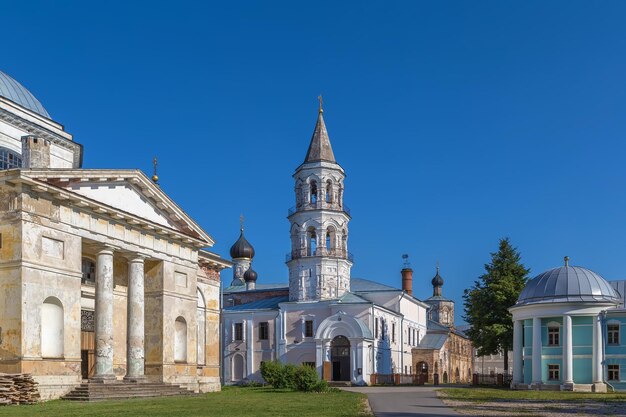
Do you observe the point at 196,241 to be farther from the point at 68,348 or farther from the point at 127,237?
the point at 68,348

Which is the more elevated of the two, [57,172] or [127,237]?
[57,172]

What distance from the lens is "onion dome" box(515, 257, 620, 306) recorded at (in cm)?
4047

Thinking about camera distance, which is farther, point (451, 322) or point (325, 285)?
point (451, 322)

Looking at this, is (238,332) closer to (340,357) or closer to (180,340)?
(340,357)

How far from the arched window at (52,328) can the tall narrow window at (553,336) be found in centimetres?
2565

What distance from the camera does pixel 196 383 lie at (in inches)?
1251

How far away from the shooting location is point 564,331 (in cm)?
4012

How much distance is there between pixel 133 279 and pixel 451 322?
238 ft

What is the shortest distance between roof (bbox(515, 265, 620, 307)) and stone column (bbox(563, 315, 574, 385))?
1.13m

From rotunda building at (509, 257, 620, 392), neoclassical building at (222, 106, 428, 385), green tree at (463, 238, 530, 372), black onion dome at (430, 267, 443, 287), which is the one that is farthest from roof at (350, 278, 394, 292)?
black onion dome at (430, 267, 443, 287)

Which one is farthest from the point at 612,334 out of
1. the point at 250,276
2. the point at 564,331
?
the point at 250,276

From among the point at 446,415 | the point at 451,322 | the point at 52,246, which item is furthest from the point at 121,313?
the point at 451,322

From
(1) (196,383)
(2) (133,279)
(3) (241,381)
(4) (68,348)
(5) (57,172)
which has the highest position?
(5) (57,172)

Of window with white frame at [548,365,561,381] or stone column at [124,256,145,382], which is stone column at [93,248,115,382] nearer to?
stone column at [124,256,145,382]
